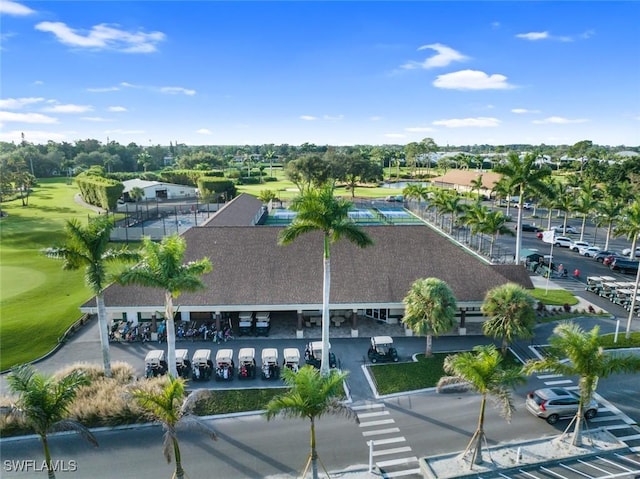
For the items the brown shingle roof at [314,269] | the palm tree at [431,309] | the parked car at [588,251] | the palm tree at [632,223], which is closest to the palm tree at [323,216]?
the palm tree at [431,309]

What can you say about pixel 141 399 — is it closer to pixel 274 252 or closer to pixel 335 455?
pixel 335 455

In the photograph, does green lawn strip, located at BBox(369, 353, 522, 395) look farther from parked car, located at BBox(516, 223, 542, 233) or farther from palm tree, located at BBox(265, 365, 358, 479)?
parked car, located at BBox(516, 223, 542, 233)

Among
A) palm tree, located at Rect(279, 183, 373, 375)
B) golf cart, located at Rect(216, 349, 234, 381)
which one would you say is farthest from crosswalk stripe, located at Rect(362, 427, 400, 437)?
golf cart, located at Rect(216, 349, 234, 381)

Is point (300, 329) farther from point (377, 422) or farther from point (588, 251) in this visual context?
point (588, 251)

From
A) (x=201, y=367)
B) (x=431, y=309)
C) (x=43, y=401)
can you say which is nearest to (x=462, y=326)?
(x=431, y=309)

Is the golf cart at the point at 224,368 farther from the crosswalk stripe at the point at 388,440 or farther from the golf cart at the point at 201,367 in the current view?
the crosswalk stripe at the point at 388,440

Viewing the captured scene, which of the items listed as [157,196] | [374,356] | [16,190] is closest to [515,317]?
[374,356]
